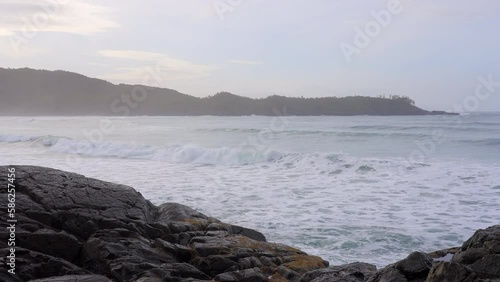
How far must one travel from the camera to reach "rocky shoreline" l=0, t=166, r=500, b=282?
533 centimetres

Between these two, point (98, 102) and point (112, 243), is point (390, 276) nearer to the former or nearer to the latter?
point (112, 243)

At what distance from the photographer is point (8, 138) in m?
38.6

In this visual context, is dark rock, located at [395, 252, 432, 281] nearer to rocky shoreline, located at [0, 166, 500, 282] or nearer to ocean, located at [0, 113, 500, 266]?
rocky shoreline, located at [0, 166, 500, 282]

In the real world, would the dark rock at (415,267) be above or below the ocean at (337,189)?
above

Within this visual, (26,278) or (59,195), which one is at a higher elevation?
(59,195)

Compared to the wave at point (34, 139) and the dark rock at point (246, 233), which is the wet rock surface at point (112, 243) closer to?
the dark rock at point (246, 233)

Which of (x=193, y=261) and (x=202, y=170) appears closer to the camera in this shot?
(x=193, y=261)

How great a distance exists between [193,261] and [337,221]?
16.7 ft

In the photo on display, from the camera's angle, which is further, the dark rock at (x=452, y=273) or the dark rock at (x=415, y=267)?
the dark rock at (x=415, y=267)

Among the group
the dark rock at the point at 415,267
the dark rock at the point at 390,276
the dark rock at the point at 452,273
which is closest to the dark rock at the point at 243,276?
the dark rock at the point at 390,276

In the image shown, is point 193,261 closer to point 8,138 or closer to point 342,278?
point 342,278

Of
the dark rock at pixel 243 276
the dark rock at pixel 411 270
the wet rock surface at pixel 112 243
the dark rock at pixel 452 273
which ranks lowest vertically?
the dark rock at pixel 243 276

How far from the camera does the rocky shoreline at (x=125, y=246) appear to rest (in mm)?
5332

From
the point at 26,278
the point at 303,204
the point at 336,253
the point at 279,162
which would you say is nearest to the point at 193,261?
the point at 26,278
